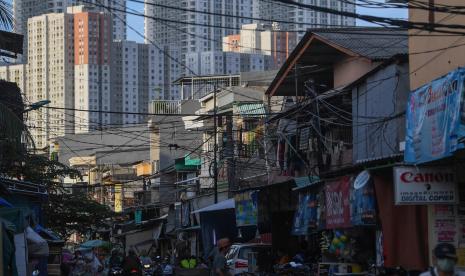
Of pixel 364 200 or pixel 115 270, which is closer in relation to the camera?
pixel 364 200

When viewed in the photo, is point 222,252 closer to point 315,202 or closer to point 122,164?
point 315,202

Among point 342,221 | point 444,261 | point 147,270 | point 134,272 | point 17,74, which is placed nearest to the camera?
point 444,261

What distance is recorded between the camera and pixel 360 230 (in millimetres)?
20016

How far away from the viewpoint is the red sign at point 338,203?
19.2 meters

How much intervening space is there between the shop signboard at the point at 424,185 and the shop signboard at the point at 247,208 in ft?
45.2

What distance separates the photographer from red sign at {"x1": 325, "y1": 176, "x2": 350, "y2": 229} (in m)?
19.2

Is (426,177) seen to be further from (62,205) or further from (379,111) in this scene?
(62,205)

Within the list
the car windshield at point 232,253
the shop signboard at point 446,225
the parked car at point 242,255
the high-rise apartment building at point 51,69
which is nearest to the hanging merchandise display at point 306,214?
the parked car at point 242,255

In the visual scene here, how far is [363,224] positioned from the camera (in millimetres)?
17844

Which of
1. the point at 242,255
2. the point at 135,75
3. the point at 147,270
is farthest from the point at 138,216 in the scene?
the point at 242,255

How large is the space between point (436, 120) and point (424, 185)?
4.54ft

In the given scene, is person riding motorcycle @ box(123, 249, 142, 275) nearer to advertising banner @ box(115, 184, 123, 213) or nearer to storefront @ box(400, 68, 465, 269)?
storefront @ box(400, 68, 465, 269)

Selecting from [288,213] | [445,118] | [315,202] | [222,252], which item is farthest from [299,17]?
[288,213]

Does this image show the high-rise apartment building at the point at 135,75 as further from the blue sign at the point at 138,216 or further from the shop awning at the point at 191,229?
the shop awning at the point at 191,229
